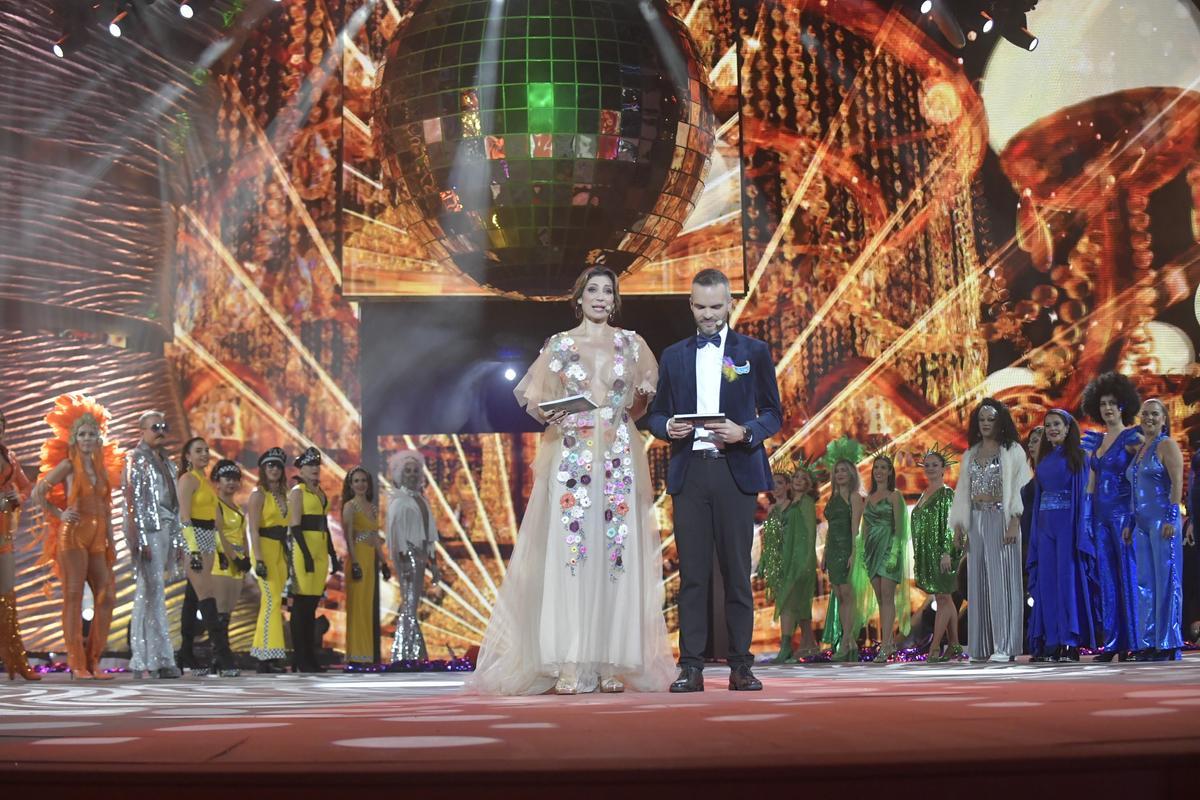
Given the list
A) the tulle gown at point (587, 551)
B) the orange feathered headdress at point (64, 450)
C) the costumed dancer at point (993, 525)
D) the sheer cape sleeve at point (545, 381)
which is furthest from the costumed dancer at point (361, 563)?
the sheer cape sleeve at point (545, 381)

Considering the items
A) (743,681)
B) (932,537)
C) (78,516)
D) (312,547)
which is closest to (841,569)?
(932,537)

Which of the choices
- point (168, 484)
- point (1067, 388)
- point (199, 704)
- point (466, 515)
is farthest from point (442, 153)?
point (1067, 388)

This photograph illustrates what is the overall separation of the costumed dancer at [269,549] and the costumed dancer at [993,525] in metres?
3.81

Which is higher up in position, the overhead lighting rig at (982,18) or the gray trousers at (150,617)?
the overhead lighting rig at (982,18)

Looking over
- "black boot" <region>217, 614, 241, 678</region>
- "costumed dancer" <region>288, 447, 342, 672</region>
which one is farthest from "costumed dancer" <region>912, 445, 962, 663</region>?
"black boot" <region>217, 614, 241, 678</region>

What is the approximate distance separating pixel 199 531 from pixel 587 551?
3.73 meters

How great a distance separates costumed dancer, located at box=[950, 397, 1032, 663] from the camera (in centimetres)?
793

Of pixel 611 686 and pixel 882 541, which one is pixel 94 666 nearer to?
pixel 611 686

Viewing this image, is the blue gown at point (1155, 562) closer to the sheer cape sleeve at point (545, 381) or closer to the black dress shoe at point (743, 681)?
the black dress shoe at point (743, 681)

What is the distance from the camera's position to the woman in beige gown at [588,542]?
518 cm

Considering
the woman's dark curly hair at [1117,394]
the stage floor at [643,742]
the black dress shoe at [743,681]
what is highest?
the woman's dark curly hair at [1117,394]

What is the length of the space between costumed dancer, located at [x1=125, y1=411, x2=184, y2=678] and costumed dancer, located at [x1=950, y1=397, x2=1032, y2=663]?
4.39 m

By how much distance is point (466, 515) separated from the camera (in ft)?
34.9

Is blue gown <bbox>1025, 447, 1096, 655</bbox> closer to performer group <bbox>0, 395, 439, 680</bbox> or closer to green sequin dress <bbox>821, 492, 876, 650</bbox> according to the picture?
green sequin dress <bbox>821, 492, 876, 650</bbox>
